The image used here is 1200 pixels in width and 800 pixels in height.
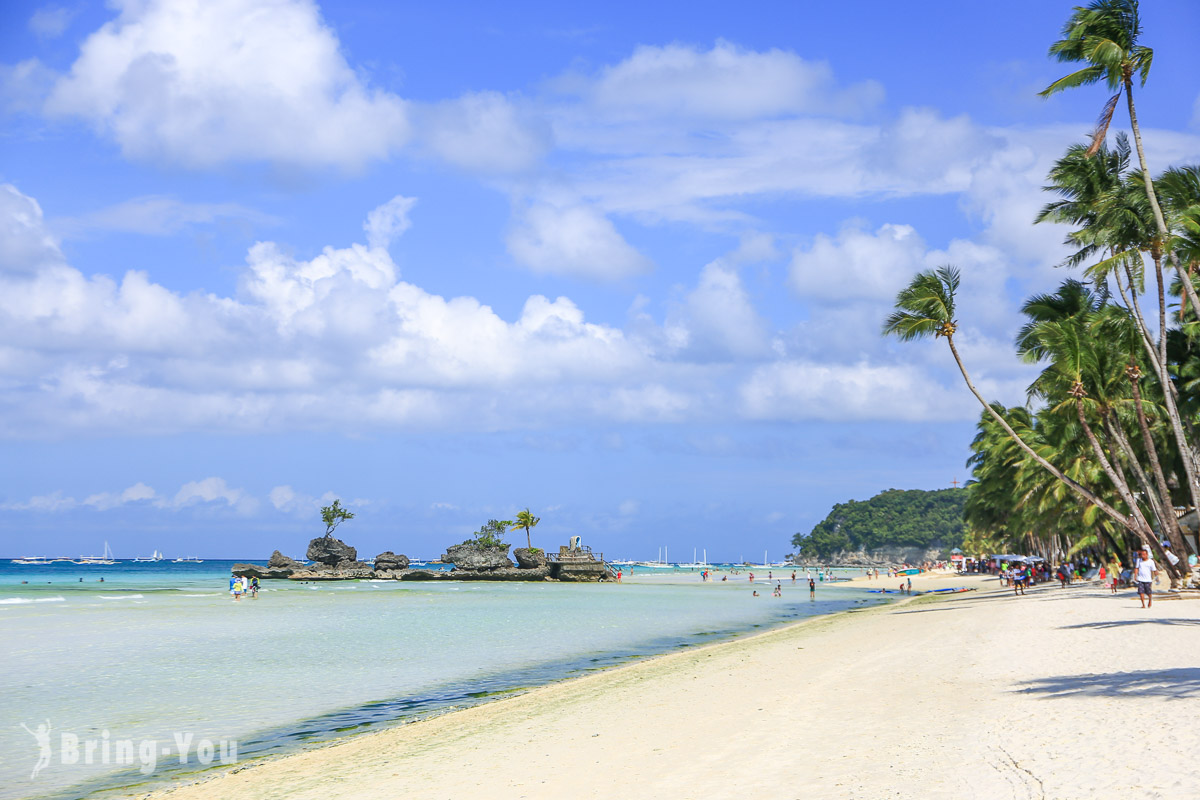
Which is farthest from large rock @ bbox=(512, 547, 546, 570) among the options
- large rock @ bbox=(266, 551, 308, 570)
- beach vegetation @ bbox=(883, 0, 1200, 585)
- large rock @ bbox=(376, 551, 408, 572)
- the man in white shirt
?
the man in white shirt

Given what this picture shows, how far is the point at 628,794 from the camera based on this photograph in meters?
7.91

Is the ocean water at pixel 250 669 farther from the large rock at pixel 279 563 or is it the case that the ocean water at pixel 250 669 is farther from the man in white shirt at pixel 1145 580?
the large rock at pixel 279 563

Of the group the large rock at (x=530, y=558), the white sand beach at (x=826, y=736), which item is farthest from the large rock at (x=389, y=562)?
the white sand beach at (x=826, y=736)

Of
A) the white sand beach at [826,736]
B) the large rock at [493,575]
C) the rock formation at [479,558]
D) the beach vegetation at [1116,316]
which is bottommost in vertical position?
the large rock at [493,575]

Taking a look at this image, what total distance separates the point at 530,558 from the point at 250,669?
247 ft

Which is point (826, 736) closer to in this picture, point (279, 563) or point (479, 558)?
point (479, 558)

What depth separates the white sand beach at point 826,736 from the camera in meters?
7.33

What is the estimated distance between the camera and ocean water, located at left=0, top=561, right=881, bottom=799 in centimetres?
1234

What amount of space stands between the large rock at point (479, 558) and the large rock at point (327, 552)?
13406mm

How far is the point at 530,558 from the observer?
9481cm

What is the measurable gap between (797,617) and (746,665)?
23.4 m

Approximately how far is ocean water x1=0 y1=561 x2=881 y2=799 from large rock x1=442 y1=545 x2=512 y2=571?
50.3m

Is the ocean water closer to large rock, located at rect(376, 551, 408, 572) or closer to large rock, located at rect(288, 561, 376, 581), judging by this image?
large rock, located at rect(288, 561, 376, 581)

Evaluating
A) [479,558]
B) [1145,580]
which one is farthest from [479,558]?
[1145,580]
